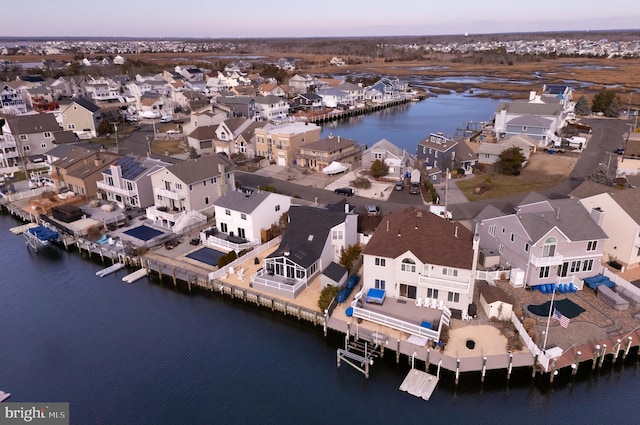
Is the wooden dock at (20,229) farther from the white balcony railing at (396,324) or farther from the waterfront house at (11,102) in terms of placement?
the waterfront house at (11,102)

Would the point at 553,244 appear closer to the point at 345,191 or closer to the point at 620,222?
the point at 620,222

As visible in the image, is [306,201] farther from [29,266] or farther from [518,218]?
[29,266]

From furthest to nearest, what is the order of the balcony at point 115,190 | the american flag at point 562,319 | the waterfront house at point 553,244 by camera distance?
1. the balcony at point 115,190
2. the waterfront house at point 553,244
3. the american flag at point 562,319

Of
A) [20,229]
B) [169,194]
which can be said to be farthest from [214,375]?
[20,229]

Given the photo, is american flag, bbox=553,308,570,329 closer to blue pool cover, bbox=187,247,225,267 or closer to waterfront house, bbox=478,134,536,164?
blue pool cover, bbox=187,247,225,267

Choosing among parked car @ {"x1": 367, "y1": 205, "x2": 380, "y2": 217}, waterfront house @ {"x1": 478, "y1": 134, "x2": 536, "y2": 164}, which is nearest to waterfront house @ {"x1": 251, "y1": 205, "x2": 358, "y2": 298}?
parked car @ {"x1": 367, "y1": 205, "x2": 380, "y2": 217}

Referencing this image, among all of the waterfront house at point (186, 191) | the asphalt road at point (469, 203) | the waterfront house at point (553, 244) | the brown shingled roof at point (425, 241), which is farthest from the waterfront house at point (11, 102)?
the waterfront house at point (553, 244)
